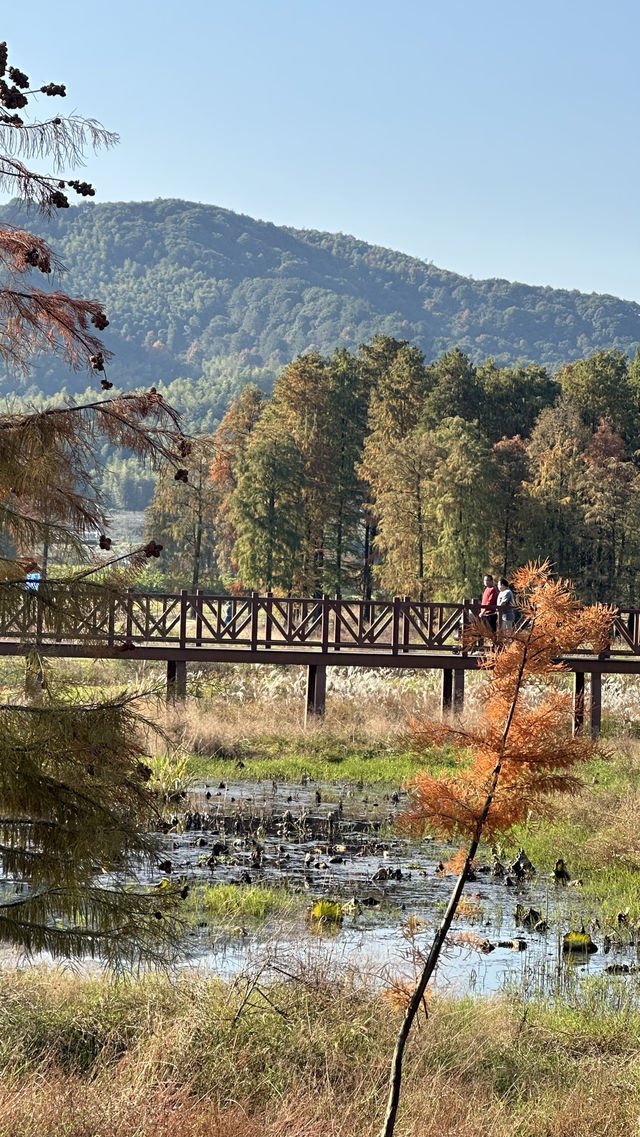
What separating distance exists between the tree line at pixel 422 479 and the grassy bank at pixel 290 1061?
36.9 metres

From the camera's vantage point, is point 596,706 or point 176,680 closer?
point 176,680

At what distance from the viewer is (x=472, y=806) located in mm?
6777

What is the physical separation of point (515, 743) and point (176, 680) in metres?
20.4

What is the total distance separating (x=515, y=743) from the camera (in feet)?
22.0

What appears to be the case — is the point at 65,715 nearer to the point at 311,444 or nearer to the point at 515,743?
the point at 515,743

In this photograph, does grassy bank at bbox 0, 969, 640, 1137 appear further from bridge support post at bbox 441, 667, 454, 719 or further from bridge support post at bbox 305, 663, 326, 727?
bridge support post at bbox 441, 667, 454, 719

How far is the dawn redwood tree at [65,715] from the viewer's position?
6.73 m

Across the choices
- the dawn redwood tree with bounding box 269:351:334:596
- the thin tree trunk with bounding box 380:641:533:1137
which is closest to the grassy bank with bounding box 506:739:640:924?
the thin tree trunk with bounding box 380:641:533:1137

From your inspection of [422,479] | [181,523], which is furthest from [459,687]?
[181,523]

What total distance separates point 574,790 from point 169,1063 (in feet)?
9.18

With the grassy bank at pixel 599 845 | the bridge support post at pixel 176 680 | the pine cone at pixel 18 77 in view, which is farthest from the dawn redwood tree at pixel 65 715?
the bridge support post at pixel 176 680

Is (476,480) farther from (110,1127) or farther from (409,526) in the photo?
(110,1127)

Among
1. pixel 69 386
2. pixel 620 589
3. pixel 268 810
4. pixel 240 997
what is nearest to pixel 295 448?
pixel 620 589

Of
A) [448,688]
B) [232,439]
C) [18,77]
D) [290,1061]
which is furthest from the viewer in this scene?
[232,439]
